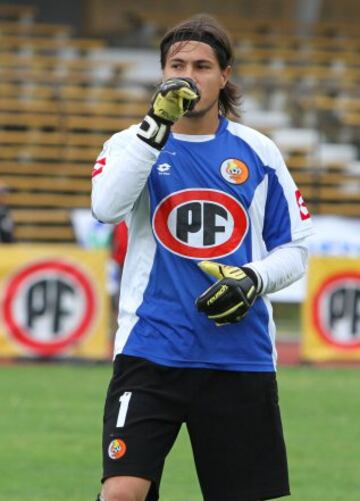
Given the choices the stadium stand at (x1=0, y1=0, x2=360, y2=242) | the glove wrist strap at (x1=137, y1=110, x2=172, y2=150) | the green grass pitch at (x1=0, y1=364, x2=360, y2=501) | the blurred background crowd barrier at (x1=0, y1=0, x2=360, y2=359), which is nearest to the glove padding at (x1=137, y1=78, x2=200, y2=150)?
the glove wrist strap at (x1=137, y1=110, x2=172, y2=150)

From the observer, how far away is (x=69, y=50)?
23.9 meters

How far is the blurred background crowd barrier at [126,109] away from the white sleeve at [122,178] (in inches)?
390

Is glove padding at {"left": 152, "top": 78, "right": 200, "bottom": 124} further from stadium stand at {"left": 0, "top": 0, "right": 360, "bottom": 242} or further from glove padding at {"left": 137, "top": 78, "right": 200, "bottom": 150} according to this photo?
stadium stand at {"left": 0, "top": 0, "right": 360, "bottom": 242}

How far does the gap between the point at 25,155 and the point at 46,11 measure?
5510 millimetres

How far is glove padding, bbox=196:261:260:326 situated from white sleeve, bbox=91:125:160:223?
0.33m

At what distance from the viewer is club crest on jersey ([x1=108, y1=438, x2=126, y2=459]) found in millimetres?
4734

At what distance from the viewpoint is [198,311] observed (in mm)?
4805

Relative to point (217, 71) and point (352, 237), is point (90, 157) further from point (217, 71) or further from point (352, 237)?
point (217, 71)

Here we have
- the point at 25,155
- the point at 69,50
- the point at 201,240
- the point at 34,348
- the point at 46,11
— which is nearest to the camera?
the point at 201,240

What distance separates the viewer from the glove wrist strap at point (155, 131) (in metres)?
4.62

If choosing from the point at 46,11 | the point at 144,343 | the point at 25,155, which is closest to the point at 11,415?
the point at 144,343

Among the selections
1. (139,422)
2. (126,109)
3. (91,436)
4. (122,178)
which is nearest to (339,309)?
(91,436)

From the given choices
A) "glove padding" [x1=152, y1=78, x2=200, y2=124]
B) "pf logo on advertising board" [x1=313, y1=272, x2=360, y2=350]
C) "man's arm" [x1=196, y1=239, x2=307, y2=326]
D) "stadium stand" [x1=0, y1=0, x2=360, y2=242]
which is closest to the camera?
"glove padding" [x1=152, y1=78, x2=200, y2=124]

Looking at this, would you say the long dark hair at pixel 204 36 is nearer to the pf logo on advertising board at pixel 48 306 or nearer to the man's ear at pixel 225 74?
the man's ear at pixel 225 74
